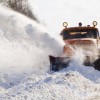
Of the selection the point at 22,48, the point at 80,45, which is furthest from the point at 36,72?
the point at 22,48

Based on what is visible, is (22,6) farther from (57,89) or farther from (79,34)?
(57,89)

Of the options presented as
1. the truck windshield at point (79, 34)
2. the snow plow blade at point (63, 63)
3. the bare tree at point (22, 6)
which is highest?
the bare tree at point (22, 6)

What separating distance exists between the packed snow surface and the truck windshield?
78 cm

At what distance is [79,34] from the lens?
1814cm

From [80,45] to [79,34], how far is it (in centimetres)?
89

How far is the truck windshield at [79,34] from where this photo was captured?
1809 centimetres

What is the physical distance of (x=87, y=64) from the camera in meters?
16.9

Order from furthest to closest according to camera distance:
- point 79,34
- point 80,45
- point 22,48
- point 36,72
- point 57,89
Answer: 1. point 22,48
2. point 79,34
3. point 36,72
4. point 80,45
5. point 57,89

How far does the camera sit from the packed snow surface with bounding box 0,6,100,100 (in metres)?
11.7

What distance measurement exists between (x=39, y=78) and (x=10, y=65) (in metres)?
7.16

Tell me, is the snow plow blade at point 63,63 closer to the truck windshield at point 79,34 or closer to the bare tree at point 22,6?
the truck windshield at point 79,34

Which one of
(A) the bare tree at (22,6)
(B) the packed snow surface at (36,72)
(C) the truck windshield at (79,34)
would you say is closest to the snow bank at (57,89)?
(B) the packed snow surface at (36,72)

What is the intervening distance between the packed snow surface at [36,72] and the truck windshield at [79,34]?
2.55 feet

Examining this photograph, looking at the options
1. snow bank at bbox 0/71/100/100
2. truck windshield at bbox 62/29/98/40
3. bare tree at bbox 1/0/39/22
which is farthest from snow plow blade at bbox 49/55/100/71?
bare tree at bbox 1/0/39/22
